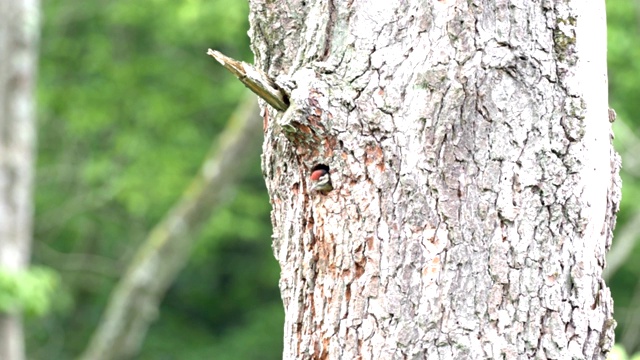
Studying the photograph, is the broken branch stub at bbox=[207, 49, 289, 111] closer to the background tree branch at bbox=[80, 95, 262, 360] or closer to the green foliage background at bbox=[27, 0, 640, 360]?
the background tree branch at bbox=[80, 95, 262, 360]

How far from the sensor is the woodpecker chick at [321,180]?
215cm

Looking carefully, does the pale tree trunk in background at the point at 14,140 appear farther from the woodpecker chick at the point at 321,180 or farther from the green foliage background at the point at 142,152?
the woodpecker chick at the point at 321,180

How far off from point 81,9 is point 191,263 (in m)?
5.64

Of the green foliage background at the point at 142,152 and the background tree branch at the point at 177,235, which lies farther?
the green foliage background at the point at 142,152

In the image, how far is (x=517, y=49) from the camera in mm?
2080

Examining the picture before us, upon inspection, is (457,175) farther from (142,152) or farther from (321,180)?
(142,152)

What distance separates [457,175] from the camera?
207 cm

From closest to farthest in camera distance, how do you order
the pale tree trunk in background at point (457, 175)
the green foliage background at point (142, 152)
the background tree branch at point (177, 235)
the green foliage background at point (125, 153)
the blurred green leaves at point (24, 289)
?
the pale tree trunk in background at point (457, 175) < the blurred green leaves at point (24, 289) < the background tree branch at point (177, 235) < the green foliage background at point (142, 152) < the green foliage background at point (125, 153)

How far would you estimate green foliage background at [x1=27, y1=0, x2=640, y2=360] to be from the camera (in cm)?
1334

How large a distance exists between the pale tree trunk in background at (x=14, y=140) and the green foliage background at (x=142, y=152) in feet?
A: 9.33

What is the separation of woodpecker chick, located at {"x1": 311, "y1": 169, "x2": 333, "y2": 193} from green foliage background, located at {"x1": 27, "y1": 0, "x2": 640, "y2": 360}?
31.2 feet

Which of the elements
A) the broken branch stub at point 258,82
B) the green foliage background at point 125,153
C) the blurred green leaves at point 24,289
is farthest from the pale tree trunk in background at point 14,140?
the broken branch stub at point 258,82

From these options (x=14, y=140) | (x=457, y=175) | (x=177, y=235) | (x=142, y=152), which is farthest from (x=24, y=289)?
(x=142, y=152)

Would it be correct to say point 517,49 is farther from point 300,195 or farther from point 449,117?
point 300,195
